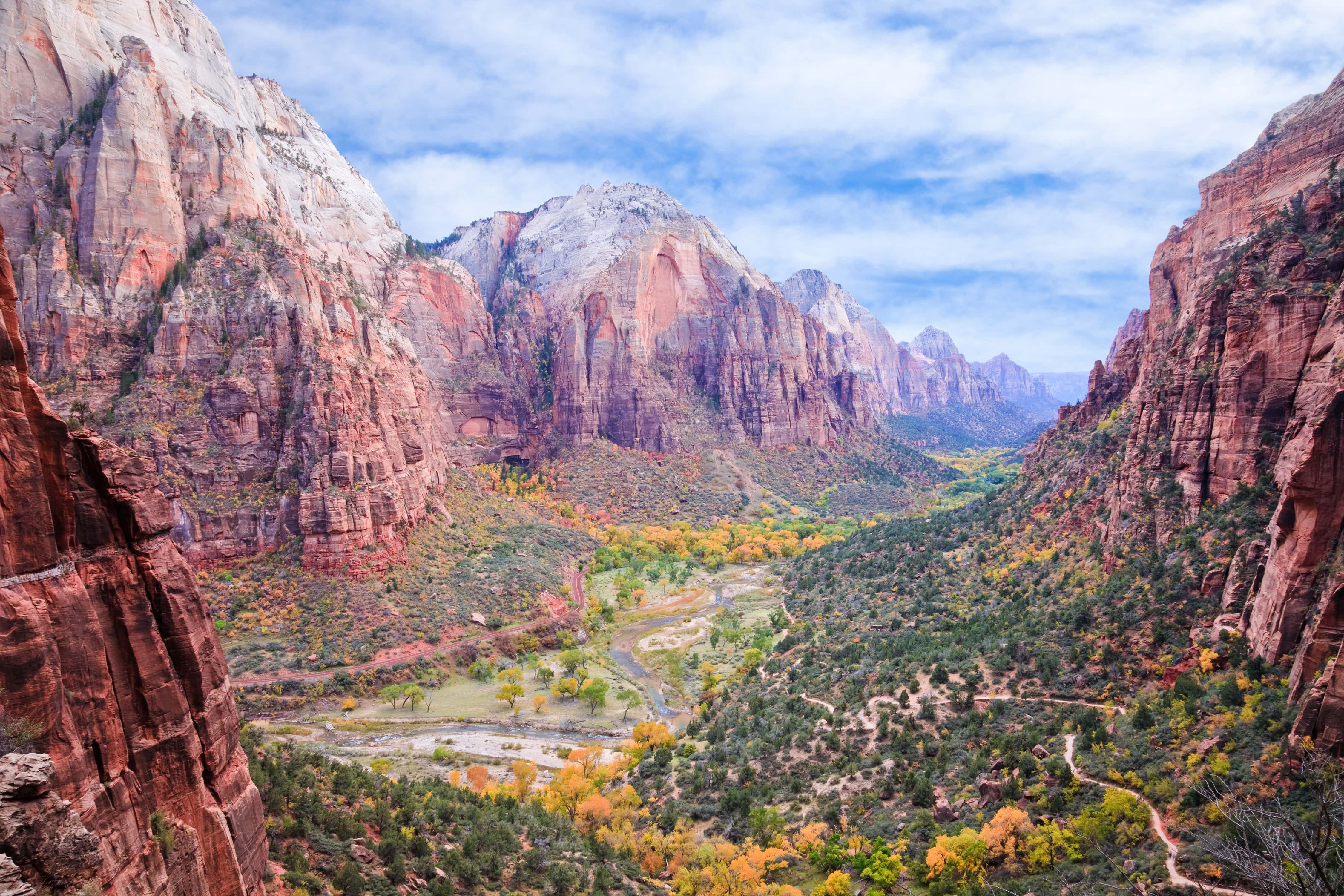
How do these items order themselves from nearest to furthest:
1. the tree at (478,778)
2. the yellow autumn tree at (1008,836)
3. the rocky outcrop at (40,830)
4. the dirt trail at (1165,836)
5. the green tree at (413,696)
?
the rocky outcrop at (40,830)
the dirt trail at (1165,836)
the yellow autumn tree at (1008,836)
the tree at (478,778)
the green tree at (413,696)

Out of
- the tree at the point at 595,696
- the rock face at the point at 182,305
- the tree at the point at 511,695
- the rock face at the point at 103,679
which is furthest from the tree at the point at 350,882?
the rock face at the point at 182,305

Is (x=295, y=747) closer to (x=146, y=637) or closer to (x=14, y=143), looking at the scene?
(x=146, y=637)

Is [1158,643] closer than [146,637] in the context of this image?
No

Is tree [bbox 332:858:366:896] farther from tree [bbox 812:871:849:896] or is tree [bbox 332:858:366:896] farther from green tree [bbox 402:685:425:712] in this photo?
green tree [bbox 402:685:425:712]

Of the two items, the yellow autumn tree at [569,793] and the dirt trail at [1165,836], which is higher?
the dirt trail at [1165,836]

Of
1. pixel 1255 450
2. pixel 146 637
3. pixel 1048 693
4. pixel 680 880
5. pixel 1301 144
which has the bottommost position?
pixel 680 880

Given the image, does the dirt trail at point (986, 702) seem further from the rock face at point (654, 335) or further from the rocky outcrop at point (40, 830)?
the rock face at point (654, 335)

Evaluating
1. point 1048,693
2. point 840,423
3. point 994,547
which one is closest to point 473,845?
point 1048,693
